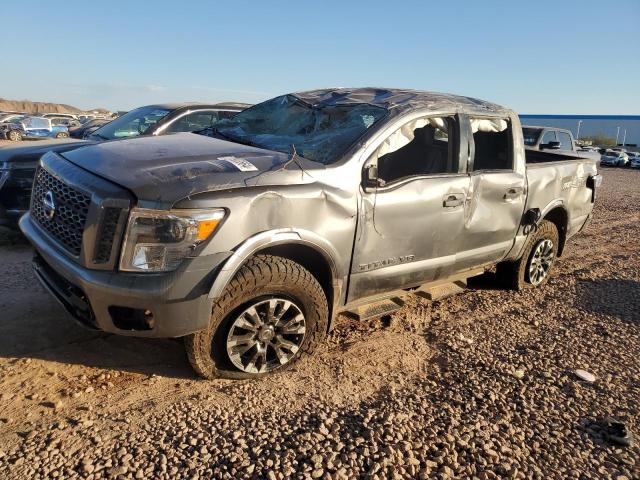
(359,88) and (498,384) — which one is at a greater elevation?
(359,88)

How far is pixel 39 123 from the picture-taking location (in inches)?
1062

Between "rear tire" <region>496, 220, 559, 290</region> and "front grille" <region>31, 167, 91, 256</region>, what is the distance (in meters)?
4.25

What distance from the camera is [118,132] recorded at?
7051mm

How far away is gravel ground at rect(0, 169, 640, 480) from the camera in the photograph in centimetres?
254

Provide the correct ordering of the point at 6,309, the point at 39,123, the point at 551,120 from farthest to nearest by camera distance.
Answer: the point at 551,120 < the point at 39,123 < the point at 6,309

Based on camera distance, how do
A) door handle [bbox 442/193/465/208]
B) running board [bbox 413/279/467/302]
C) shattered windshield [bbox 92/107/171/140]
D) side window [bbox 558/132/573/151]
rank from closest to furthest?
door handle [bbox 442/193/465/208]
running board [bbox 413/279/467/302]
shattered windshield [bbox 92/107/171/140]
side window [bbox 558/132/573/151]

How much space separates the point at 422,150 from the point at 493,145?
2.54 ft

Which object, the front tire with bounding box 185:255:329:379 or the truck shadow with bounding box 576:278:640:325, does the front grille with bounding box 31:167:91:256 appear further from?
the truck shadow with bounding box 576:278:640:325

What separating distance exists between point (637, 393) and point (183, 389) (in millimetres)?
A: 3106

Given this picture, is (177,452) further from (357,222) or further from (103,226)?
(357,222)

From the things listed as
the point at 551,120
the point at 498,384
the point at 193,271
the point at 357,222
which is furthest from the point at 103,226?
the point at 551,120

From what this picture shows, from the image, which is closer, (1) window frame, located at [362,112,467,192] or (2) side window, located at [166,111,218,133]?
(1) window frame, located at [362,112,467,192]

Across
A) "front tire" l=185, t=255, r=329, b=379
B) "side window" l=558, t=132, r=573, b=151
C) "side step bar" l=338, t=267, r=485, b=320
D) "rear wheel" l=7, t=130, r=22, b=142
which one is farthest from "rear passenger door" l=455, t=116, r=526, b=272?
"rear wheel" l=7, t=130, r=22, b=142

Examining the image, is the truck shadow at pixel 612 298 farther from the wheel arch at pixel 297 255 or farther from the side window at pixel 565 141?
the side window at pixel 565 141
